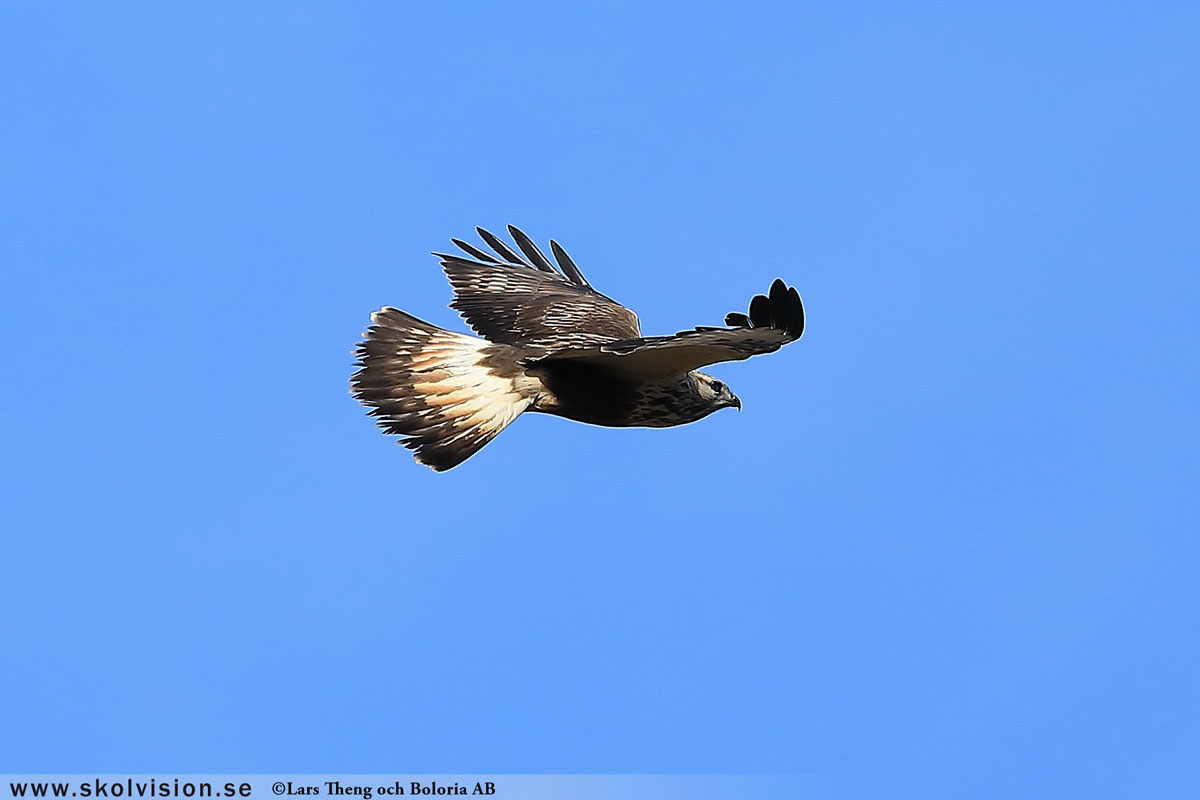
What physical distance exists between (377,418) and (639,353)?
4.69ft

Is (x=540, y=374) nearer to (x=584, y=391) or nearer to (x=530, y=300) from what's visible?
(x=584, y=391)

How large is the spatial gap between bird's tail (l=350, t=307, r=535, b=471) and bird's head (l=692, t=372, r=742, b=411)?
1122 mm

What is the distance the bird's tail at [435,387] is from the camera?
26.7 ft

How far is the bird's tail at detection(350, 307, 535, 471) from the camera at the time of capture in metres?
8.14

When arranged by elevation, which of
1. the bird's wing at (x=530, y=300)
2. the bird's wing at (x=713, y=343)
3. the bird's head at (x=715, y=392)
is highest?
the bird's wing at (x=530, y=300)

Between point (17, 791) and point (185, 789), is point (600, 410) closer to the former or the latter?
point (185, 789)

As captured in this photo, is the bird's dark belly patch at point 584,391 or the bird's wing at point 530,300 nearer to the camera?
the bird's dark belly patch at point 584,391

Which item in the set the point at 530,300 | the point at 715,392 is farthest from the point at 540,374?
the point at 530,300

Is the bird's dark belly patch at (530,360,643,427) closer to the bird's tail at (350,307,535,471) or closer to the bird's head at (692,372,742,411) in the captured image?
the bird's tail at (350,307,535,471)

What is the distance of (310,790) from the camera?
7328 mm

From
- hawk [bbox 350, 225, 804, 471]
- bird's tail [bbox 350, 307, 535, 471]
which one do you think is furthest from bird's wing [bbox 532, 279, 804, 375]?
bird's tail [bbox 350, 307, 535, 471]

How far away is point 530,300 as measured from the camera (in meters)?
10.6

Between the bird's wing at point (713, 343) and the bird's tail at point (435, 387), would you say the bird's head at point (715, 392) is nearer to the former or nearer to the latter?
the bird's wing at point (713, 343)

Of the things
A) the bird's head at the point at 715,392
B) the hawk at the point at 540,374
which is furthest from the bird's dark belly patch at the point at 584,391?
the bird's head at the point at 715,392
